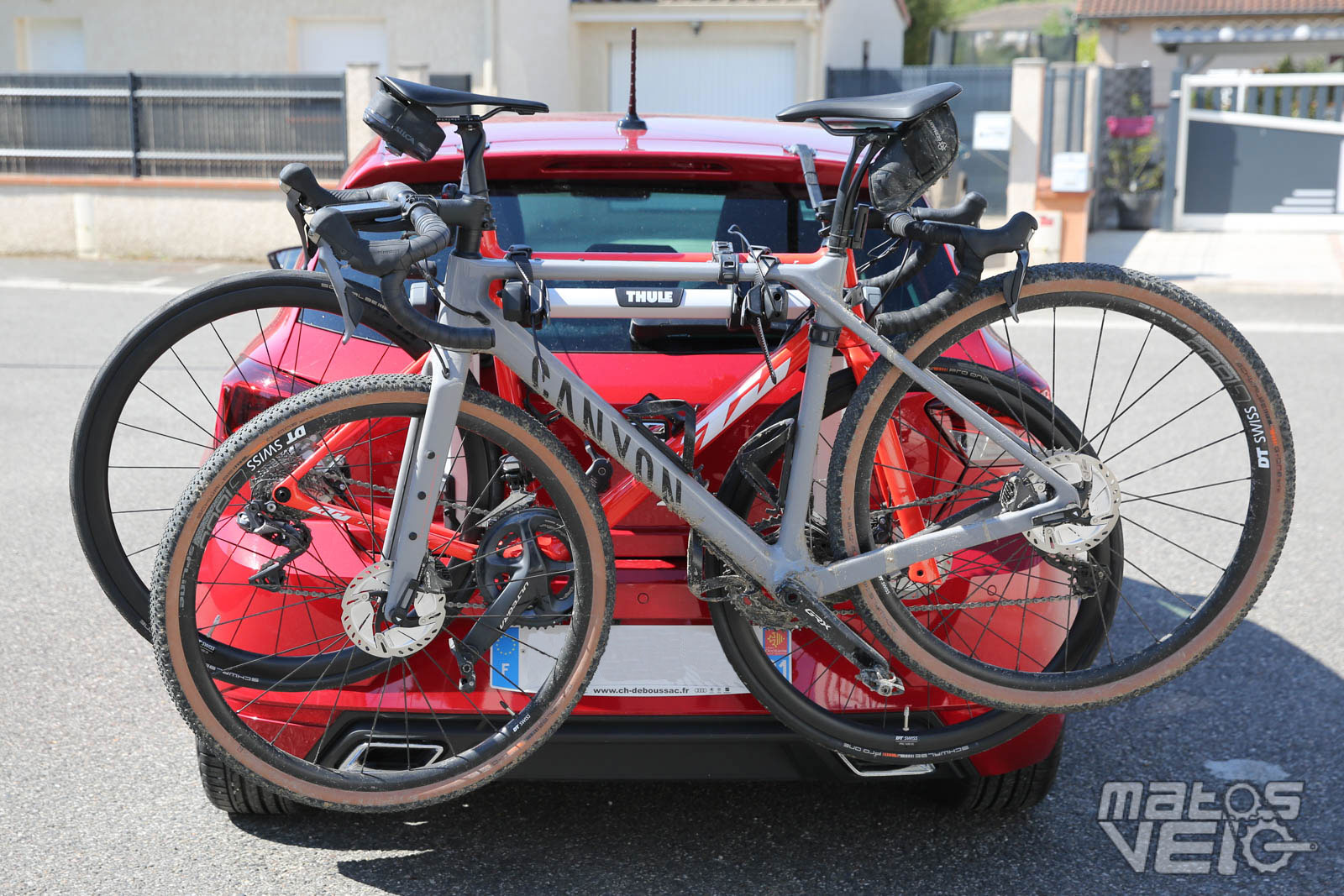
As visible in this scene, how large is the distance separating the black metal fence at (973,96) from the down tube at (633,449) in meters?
16.9

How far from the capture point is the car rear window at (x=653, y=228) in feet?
9.74

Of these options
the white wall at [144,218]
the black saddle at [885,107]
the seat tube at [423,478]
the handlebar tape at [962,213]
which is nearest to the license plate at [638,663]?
the seat tube at [423,478]

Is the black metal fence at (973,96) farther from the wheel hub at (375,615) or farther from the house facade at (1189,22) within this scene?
the wheel hub at (375,615)

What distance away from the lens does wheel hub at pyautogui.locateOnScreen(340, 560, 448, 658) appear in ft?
8.74

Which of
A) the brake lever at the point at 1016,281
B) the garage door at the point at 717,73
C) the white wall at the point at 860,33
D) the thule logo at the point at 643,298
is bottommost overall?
the thule logo at the point at 643,298

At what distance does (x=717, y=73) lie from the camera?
2103 cm

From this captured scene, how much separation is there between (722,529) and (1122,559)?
38.1 inches

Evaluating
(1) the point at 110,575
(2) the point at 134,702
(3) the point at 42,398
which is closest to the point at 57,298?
(3) the point at 42,398

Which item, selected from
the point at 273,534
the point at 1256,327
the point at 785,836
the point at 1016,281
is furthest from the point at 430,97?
the point at 1256,327

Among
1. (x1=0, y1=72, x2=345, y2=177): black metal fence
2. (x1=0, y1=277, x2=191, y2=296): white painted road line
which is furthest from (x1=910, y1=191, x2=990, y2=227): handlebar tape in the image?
(x1=0, y1=72, x2=345, y2=177): black metal fence

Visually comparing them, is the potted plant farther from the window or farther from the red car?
the red car

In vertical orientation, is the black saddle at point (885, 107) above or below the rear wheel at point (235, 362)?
above

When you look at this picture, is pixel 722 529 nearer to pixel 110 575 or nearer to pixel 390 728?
pixel 390 728

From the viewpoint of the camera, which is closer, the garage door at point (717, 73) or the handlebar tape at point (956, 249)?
the handlebar tape at point (956, 249)
